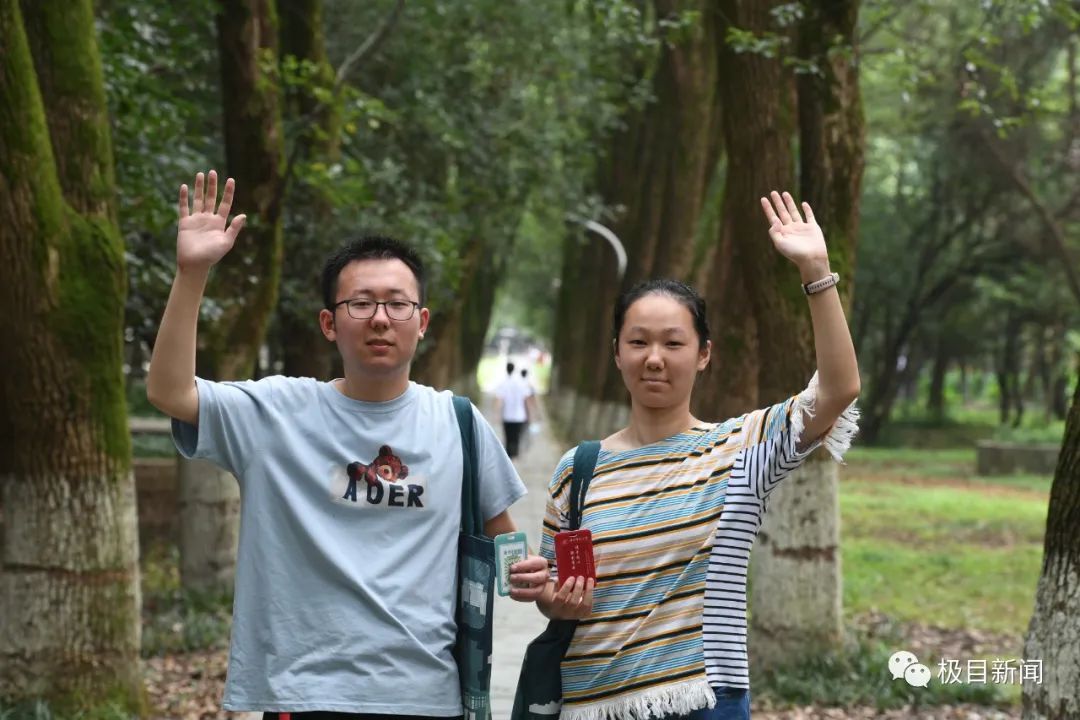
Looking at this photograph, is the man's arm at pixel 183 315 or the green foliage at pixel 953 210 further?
the green foliage at pixel 953 210

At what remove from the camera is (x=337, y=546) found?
10.7 ft

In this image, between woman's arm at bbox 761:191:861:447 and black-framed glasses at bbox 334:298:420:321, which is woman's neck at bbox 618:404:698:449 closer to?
woman's arm at bbox 761:191:861:447

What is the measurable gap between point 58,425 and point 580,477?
405cm

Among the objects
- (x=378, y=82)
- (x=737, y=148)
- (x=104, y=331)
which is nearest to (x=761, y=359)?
(x=737, y=148)

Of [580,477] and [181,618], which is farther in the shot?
[181,618]

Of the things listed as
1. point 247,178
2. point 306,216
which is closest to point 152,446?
point 306,216

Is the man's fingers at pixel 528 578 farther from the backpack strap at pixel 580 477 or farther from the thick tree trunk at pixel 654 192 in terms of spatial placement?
the thick tree trunk at pixel 654 192

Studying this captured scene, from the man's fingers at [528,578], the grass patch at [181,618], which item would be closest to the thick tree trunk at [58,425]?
the grass patch at [181,618]

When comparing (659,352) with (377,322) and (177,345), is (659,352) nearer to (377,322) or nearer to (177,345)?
(377,322)

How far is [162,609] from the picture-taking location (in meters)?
11.1

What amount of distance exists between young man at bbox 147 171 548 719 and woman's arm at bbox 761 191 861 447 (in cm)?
74

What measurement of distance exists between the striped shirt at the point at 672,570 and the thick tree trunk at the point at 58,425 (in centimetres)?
405

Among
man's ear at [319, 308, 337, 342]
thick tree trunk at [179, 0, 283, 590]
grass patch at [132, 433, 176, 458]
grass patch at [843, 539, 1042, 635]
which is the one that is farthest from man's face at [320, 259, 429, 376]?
grass patch at [132, 433, 176, 458]

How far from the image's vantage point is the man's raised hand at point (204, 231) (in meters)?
3.23
